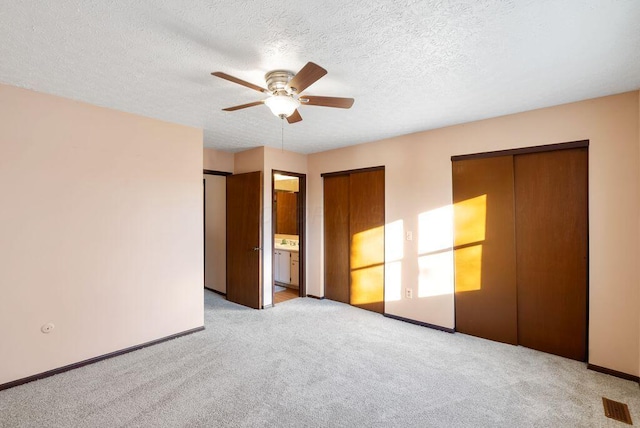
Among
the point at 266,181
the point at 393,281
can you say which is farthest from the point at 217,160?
the point at 393,281

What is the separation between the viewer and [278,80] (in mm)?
2145

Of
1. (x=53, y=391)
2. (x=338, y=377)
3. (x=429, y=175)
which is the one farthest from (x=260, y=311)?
(x=429, y=175)

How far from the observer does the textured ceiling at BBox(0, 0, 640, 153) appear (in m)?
1.53

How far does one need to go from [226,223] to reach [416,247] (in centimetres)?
305

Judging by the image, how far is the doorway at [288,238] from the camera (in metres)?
5.00

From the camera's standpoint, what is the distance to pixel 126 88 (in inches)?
96.9

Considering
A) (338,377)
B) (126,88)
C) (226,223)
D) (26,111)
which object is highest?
(126,88)

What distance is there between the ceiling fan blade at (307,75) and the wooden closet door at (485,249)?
92.5 inches

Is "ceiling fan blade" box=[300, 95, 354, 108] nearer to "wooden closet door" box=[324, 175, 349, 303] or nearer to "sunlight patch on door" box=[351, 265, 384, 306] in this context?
"wooden closet door" box=[324, 175, 349, 303]

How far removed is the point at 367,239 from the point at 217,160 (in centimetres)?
267

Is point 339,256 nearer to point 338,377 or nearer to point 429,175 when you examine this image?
point 429,175

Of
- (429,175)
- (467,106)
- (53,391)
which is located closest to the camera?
(53,391)

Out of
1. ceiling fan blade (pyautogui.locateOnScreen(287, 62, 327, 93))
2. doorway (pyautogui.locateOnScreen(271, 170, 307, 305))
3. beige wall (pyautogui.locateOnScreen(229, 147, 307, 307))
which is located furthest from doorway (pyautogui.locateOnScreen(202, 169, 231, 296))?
ceiling fan blade (pyautogui.locateOnScreen(287, 62, 327, 93))

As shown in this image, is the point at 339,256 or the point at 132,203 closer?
the point at 132,203
